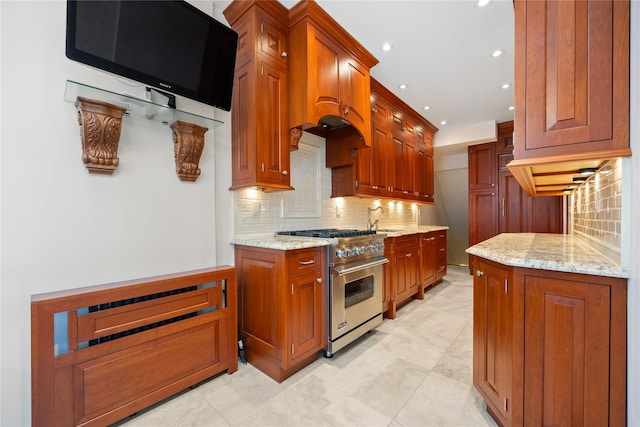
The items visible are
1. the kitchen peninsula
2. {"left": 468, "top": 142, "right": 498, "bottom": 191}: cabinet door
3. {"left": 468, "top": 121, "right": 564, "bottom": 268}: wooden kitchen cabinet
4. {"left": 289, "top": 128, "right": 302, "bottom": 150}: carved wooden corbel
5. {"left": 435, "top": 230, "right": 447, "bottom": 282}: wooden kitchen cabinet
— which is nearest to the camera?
the kitchen peninsula

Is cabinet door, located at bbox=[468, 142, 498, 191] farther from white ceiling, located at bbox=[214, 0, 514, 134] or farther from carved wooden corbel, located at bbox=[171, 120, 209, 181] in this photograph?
carved wooden corbel, located at bbox=[171, 120, 209, 181]

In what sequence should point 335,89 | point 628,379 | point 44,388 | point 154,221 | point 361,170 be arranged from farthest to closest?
point 361,170 < point 335,89 < point 154,221 < point 44,388 < point 628,379

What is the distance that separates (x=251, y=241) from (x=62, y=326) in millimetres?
1161

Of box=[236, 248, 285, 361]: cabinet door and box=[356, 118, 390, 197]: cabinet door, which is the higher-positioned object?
box=[356, 118, 390, 197]: cabinet door

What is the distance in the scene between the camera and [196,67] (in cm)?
180

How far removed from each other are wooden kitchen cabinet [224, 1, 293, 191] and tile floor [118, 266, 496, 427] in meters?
1.47

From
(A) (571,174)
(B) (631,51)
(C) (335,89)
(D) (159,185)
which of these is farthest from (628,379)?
(D) (159,185)

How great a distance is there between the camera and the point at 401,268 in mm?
3434

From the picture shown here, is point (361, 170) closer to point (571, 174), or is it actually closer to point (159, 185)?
point (571, 174)

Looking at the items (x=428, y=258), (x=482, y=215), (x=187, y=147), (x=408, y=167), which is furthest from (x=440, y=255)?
(x=187, y=147)

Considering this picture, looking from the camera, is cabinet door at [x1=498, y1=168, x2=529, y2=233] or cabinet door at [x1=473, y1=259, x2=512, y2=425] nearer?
cabinet door at [x1=473, y1=259, x2=512, y2=425]

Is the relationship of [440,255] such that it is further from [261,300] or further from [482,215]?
[261,300]

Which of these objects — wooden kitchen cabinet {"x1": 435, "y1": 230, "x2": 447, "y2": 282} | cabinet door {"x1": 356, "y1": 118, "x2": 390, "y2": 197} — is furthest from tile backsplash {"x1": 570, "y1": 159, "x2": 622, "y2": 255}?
wooden kitchen cabinet {"x1": 435, "y1": 230, "x2": 447, "y2": 282}

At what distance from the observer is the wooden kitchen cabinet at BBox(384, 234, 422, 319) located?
10.4 feet
